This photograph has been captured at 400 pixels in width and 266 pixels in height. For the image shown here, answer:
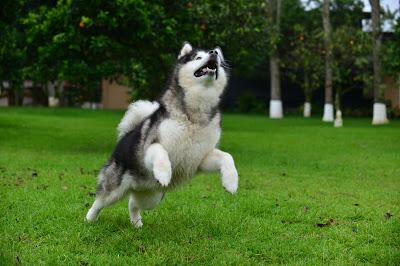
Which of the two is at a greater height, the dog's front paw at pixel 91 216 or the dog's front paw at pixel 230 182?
the dog's front paw at pixel 230 182

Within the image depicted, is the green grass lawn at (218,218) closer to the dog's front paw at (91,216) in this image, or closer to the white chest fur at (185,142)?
the dog's front paw at (91,216)

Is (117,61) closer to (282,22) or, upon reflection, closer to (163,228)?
(163,228)

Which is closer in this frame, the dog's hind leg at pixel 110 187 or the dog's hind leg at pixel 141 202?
the dog's hind leg at pixel 110 187

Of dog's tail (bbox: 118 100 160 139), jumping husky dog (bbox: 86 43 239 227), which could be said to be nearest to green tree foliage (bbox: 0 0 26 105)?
dog's tail (bbox: 118 100 160 139)

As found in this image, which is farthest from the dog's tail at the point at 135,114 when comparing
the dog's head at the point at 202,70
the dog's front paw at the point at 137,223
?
the dog's front paw at the point at 137,223

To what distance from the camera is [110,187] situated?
7.01 metres

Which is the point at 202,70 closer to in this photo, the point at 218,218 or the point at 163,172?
the point at 163,172

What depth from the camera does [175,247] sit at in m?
6.40

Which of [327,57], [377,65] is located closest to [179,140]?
[377,65]

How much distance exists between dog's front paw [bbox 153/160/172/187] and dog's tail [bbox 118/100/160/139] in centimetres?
114

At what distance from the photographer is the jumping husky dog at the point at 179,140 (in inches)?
253

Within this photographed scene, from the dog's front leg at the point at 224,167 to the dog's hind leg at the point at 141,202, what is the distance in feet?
2.24

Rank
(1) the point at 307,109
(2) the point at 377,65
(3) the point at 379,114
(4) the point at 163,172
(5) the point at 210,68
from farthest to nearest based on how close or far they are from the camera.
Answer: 1. (1) the point at 307,109
2. (3) the point at 379,114
3. (2) the point at 377,65
4. (5) the point at 210,68
5. (4) the point at 163,172

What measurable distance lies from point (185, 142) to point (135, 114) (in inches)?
42.7
